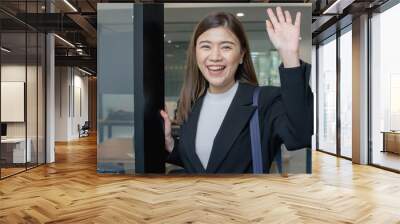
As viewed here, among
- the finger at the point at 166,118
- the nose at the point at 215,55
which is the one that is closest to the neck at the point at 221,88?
Result: the nose at the point at 215,55

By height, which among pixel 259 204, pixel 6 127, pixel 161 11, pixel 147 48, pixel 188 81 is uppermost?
pixel 161 11

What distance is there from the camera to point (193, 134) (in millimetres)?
5648

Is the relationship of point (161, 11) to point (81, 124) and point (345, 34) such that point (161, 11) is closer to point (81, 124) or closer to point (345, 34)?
point (345, 34)

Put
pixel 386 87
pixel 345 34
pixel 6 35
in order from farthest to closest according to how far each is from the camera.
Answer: pixel 345 34 < pixel 386 87 < pixel 6 35

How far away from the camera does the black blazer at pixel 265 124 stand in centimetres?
535

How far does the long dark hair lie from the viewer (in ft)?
18.3

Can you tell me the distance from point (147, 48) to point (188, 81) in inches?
30.8

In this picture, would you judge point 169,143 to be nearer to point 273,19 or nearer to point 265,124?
point 265,124

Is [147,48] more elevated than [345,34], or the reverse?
[345,34]

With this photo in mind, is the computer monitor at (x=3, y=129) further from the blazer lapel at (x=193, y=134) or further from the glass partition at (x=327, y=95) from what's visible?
the glass partition at (x=327, y=95)

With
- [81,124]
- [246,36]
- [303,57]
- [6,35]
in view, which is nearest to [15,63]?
[6,35]

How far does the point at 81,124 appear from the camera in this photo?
61.2 ft

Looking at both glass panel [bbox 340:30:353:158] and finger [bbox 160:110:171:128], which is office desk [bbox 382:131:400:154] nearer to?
glass panel [bbox 340:30:353:158]

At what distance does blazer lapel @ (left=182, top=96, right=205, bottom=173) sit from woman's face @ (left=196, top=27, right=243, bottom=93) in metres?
0.34
